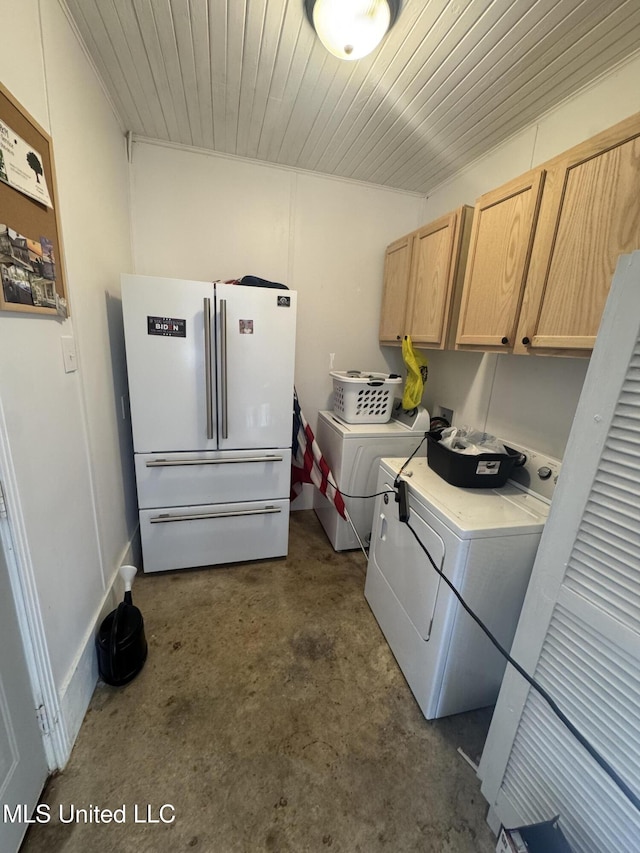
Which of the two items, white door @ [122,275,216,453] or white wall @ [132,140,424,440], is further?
white wall @ [132,140,424,440]


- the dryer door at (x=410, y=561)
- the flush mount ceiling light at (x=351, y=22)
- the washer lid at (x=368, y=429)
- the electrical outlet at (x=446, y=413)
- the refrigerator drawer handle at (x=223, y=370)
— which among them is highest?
the flush mount ceiling light at (x=351, y=22)

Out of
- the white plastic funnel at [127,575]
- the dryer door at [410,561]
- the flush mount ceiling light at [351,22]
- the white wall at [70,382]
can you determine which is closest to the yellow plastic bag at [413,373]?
the dryer door at [410,561]

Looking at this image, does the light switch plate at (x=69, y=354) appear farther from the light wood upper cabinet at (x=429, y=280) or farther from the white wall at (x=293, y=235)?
the light wood upper cabinet at (x=429, y=280)

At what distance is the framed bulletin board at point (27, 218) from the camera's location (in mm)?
877

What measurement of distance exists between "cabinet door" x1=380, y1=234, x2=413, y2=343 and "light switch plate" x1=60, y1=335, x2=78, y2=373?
1898mm

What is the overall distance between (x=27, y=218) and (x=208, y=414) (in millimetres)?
1049

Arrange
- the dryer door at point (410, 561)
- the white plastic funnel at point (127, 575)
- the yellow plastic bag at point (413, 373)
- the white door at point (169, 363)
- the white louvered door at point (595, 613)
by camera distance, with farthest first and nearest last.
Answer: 1. the yellow plastic bag at point (413, 373)
2. the white door at point (169, 363)
3. the white plastic funnel at point (127, 575)
4. the dryer door at point (410, 561)
5. the white louvered door at point (595, 613)

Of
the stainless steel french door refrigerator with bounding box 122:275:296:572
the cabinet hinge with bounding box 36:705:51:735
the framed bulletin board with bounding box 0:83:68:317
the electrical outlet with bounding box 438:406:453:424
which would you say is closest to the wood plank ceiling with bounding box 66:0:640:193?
the framed bulletin board with bounding box 0:83:68:317

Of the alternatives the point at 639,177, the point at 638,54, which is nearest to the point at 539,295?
the point at 639,177

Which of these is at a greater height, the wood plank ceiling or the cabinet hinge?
the wood plank ceiling

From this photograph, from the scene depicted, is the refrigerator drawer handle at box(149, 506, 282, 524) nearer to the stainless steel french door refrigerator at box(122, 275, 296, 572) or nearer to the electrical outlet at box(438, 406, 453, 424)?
the stainless steel french door refrigerator at box(122, 275, 296, 572)

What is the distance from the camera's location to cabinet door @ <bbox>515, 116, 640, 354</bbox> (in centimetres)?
101

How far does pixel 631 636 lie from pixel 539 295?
1.14 metres

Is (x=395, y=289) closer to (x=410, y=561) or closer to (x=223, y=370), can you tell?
(x=223, y=370)
